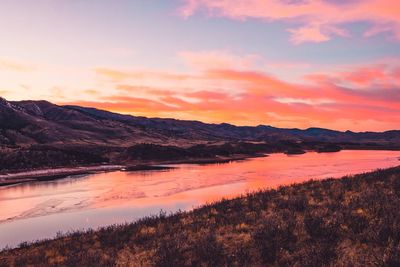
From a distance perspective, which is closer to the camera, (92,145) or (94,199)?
(94,199)

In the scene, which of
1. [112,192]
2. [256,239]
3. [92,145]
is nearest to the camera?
[256,239]

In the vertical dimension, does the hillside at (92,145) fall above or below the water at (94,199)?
above

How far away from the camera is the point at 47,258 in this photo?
1444cm

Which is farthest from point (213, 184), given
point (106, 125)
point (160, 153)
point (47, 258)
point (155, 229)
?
point (106, 125)

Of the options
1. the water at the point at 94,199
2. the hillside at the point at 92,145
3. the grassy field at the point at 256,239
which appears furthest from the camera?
the hillside at the point at 92,145

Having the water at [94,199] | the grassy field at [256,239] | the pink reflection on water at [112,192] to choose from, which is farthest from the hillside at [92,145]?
the grassy field at [256,239]

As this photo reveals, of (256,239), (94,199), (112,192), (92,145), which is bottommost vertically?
(94,199)

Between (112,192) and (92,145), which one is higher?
(92,145)

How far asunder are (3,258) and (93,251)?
3.73 meters

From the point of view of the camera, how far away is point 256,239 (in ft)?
40.6

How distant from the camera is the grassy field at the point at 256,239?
415 inches

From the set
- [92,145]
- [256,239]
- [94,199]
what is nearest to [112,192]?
[94,199]

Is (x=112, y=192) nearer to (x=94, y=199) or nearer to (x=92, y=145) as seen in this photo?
(x=94, y=199)

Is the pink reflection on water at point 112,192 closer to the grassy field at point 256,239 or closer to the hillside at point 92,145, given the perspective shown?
the grassy field at point 256,239
